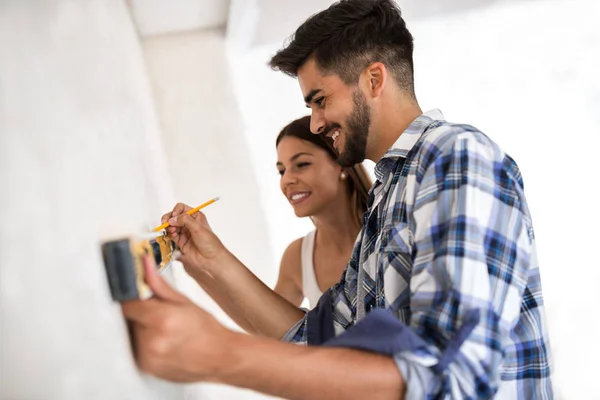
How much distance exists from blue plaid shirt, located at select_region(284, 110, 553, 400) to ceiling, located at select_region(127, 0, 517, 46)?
1.56 metres

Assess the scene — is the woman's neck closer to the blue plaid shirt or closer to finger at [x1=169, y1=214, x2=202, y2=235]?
finger at [x1=169, y1=214, x2=202, y2=235]

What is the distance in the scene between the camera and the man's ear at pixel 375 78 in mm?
1330

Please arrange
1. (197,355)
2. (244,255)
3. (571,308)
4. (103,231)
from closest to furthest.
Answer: (197,355) < (103,231) < (244,255) < (571,308)

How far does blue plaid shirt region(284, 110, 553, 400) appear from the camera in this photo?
810 millimetres

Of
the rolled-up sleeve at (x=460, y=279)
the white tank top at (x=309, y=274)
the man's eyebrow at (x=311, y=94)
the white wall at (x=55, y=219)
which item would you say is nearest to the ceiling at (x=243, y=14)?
the white tank top at (x=309, y=274)

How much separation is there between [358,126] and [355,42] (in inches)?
7.8

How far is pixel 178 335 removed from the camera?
0.71 metres

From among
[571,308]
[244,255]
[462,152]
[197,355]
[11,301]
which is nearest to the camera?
[11,301]

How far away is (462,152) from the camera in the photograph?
3.04ft

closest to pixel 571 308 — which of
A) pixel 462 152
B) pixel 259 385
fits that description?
pixel 462 152

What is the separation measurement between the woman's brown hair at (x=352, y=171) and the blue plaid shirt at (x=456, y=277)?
92cm

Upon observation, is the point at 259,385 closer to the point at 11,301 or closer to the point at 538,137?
the point at 11,301

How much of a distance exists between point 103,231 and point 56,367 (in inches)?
10.4

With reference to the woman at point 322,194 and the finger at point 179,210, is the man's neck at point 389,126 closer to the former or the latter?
the finger at point 179,210
